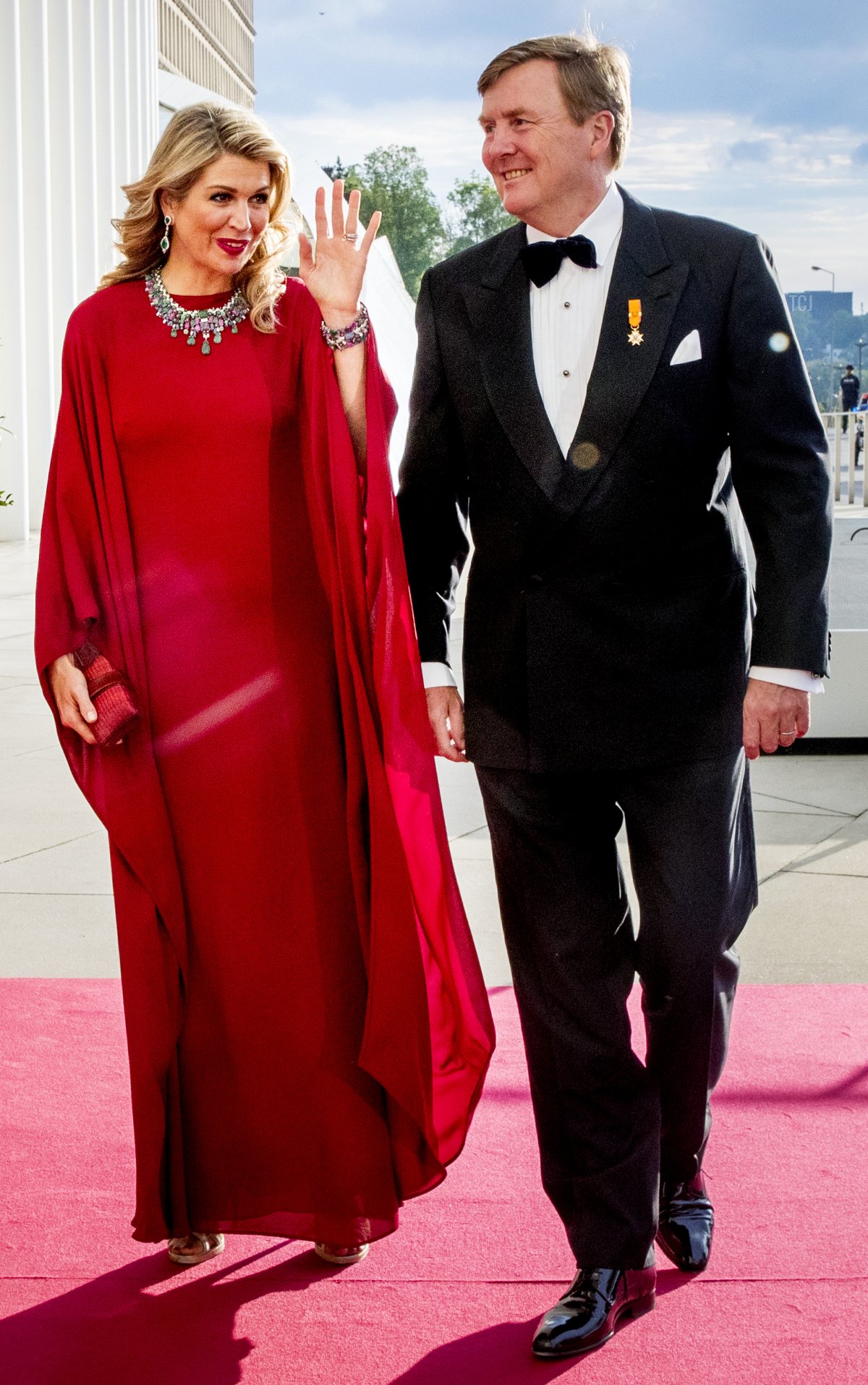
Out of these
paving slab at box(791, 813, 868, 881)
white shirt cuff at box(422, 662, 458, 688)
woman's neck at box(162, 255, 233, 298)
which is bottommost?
paving slab at box(791, 813, 868, 881)

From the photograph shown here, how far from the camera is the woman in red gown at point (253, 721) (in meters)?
2.40

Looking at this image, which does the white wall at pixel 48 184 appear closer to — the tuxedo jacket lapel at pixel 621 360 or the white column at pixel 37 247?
the white column at pixel 37 247

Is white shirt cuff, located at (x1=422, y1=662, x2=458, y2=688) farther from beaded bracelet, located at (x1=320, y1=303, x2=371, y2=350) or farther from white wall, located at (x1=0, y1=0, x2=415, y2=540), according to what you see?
white wall, located at (x1=0, y1=0, x2=415, y2=540)

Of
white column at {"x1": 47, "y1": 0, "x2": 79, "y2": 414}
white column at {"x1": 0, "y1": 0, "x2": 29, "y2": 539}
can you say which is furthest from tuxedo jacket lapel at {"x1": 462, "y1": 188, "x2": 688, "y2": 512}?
white column at {"x1": 47, "y1": 0, "x2": 79, "y2": 414}

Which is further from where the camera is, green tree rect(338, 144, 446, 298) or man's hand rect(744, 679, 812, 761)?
green tree rect(338, 144, 446, 298)

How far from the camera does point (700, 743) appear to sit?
7.61ft

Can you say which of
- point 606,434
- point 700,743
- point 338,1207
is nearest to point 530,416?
point 606,434

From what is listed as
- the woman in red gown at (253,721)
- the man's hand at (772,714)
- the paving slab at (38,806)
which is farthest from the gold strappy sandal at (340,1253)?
the paving slab at (38,806)

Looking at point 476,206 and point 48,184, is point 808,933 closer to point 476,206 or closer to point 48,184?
point 48,184

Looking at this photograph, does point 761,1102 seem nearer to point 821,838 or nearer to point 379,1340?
point 379,1340

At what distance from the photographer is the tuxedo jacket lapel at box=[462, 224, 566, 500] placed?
2262 mm

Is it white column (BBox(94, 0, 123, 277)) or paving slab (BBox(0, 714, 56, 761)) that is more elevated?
white column (BBox(94, 0, 123, 277))

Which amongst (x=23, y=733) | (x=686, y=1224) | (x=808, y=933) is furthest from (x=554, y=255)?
(x=23, y=733)

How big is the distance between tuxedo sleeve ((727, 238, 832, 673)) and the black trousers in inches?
10.0
